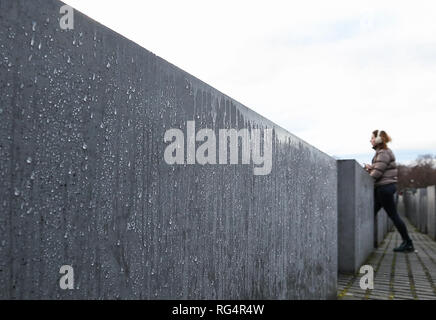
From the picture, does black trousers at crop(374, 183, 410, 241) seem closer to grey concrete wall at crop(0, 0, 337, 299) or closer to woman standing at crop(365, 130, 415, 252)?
woman standing at crop(365, 130, 415, 252)

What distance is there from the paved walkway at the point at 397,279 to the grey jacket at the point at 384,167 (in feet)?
4.48

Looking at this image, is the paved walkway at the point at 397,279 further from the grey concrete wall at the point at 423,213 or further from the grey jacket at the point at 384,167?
the grey concrete wall at the point at 423,213

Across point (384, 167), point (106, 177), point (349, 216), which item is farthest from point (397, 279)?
point (106, 177)

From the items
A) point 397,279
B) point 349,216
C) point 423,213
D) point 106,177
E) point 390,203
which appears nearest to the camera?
point 106,177

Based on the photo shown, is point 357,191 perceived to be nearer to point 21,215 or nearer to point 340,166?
point 340,166

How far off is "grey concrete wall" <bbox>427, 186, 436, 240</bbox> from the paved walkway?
3581 millimetres

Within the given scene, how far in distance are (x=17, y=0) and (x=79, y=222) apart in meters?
0.57

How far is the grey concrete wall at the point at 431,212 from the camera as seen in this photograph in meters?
11.3

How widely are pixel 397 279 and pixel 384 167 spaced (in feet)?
10.5

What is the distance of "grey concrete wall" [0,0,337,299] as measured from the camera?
3.37ft

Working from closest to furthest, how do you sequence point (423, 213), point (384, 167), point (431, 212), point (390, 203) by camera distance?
point (390, 203)
point (384, 167)
point (431, 212)
point (423, 213)

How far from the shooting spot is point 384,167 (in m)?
8.20

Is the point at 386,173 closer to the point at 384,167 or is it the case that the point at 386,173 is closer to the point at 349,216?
the point at 384,167
